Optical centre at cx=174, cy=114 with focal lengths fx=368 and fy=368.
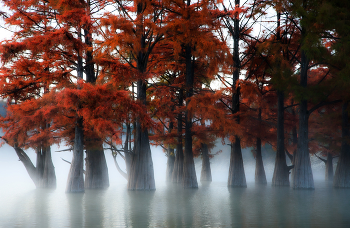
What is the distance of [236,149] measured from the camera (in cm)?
2350

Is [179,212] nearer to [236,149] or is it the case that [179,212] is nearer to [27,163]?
[236,149]

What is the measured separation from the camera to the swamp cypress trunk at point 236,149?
23188 millimetres

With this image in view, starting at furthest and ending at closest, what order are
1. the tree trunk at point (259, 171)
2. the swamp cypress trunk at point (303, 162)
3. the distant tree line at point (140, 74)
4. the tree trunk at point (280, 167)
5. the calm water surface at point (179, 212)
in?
the tree trunk at point (259, 171) → the tree trunk at point (280, 167) → the swamp cypress trunk at point (303, 162) → the distant tree line at point (140, 74) → the calm water surface at point (179, 212)

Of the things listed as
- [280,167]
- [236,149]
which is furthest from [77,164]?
[280,167]

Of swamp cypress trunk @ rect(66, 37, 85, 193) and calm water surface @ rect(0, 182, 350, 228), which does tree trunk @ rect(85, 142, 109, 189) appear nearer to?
swamp cypress trunk @ rect(66, 37, 85, 193)

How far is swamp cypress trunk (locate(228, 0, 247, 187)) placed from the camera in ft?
76.1

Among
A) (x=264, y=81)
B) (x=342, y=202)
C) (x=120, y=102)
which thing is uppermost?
(x=264, y=81)

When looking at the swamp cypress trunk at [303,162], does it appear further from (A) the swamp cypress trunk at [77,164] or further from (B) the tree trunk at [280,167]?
(A) the swamp cypress trunk at [77,164]

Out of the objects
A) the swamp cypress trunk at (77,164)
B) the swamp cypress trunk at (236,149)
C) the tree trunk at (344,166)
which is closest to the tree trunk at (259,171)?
the swamp cypress trunk at (236,149)

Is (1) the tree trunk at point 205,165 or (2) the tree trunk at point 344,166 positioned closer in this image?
(2) the tree trunk at point 344,166

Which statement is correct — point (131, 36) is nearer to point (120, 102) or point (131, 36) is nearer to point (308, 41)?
point (120, 102)

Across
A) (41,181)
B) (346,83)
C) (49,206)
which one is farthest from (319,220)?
(41,181)

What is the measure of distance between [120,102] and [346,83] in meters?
10.9

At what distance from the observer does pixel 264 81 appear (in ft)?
83.0
